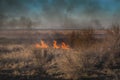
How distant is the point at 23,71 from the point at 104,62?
296 inches

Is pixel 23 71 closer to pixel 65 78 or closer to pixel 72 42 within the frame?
pixel 65 78

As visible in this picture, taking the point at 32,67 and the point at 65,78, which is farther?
the point at 32,67

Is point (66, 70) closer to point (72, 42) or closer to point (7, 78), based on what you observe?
point (7, 78)

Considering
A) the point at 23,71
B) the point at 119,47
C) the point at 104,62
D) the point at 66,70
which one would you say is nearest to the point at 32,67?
the point at 23,71

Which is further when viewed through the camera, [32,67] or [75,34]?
[75,34]

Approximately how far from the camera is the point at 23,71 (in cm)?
2186

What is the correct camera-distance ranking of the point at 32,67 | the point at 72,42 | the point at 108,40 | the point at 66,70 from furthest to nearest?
the point at 72,42 → the point at 108,40 → the point at 32,67 → the point at 66,70

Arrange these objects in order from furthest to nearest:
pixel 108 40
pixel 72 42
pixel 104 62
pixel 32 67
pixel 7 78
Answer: pixel 72 42, pixel 108 40, pixel 104 62, pixel 32 67, pixel 7 78

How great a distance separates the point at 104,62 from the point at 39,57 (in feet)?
19.0

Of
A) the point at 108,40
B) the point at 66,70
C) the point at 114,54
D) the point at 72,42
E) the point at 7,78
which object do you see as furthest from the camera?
the point at 72,42

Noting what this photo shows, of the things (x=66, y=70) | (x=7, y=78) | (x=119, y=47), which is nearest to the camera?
(x=7, y=78)

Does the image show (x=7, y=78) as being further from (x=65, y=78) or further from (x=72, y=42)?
(x=72, y=42)

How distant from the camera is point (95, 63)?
80.7 ft

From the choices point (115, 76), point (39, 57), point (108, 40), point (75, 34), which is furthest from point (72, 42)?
point (115, 76)
